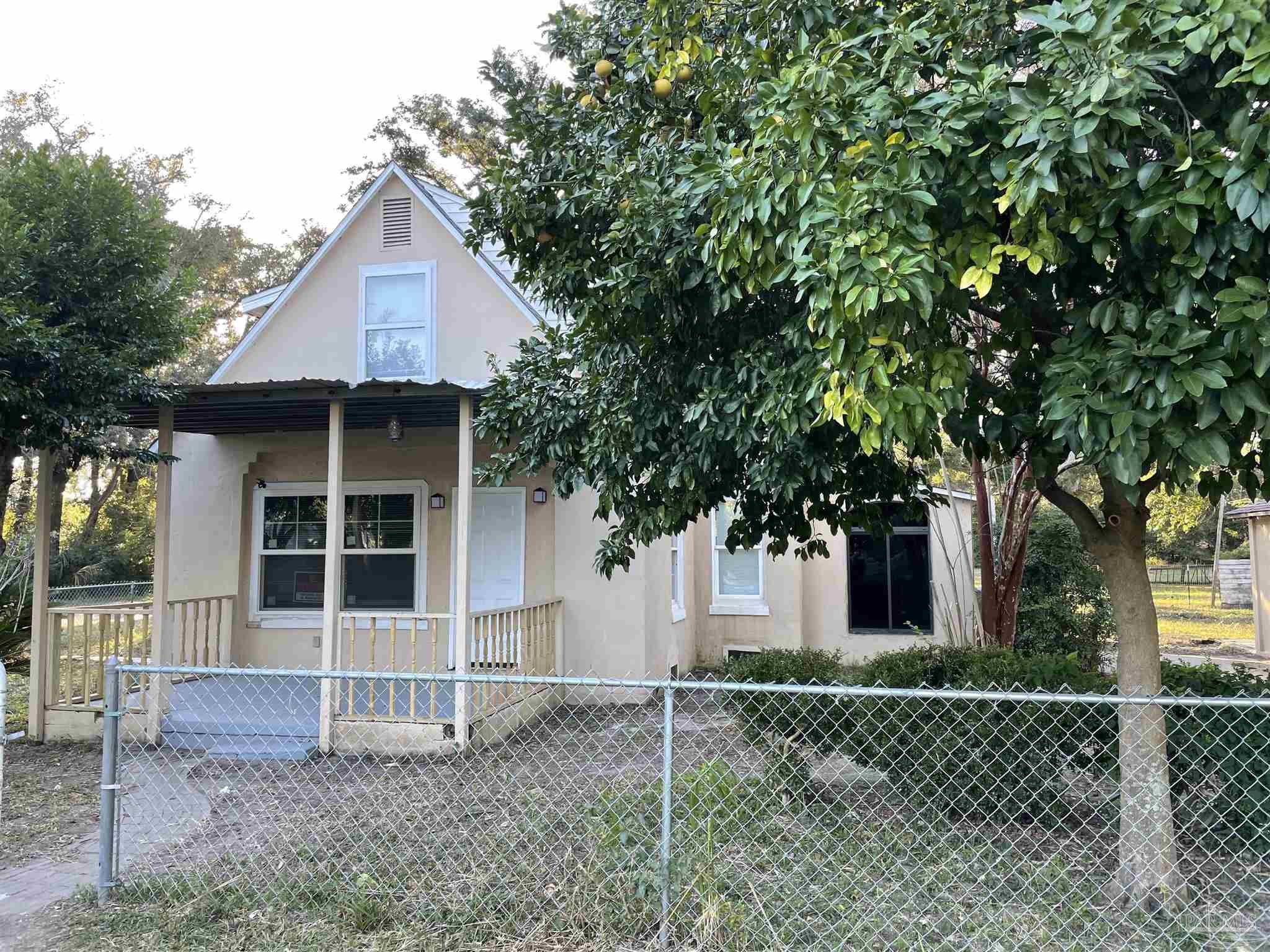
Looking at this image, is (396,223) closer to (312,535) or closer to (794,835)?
(312,535)

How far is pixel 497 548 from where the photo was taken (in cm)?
970

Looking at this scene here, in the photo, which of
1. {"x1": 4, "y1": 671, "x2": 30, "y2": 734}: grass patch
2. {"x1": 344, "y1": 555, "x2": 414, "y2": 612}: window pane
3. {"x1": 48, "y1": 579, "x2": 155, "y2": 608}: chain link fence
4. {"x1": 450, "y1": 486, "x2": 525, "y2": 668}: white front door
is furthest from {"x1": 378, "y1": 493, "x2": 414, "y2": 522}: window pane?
{"x1": 48, "y1": 579, "x2": 155, "y2": 608}: chain link fence

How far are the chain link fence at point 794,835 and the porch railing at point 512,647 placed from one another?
3.84ft

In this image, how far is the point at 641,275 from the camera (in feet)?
12.8

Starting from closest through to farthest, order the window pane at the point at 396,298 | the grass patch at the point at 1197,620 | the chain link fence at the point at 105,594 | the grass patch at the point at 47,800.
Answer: the grass patch at the point at 47,800, the window pane at the point at 396,298, the chain link fence at the point at 105,594, the grass patch at the point at 1197,620

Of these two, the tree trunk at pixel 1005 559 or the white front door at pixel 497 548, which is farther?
the white front door at pixel 497 548

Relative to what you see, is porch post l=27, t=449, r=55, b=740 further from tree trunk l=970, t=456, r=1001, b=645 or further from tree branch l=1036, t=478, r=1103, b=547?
tree trunk l=970, t=456, r=1001, b=645

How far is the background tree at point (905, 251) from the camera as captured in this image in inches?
106

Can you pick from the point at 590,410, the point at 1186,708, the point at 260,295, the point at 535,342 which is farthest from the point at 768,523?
the point at 260,295

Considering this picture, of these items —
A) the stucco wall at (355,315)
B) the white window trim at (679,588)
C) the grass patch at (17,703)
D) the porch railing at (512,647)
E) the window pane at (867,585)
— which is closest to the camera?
the porch railing at (512,647)

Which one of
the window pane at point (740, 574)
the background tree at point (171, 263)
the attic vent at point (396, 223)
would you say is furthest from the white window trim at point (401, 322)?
the background tree at point (171, 263)

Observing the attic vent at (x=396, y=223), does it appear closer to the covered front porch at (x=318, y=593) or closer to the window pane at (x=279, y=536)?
the covered front porch at (x=318, y=593)

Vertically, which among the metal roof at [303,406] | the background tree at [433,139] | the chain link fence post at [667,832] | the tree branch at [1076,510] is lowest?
the chain link fence post at [667,832]

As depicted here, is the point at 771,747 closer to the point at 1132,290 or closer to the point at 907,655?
the point at 907,655
